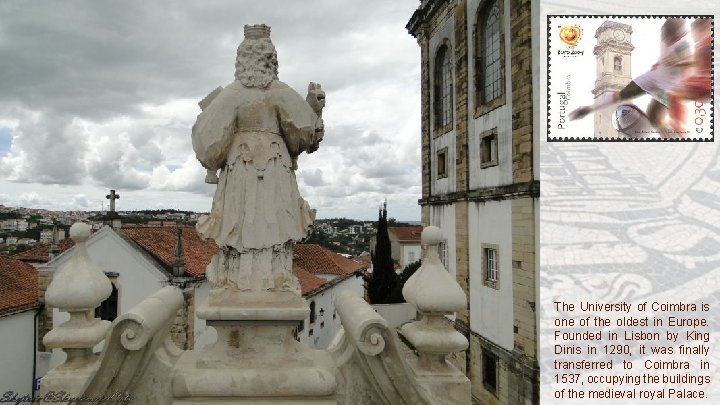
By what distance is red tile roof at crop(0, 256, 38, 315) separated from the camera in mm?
17516

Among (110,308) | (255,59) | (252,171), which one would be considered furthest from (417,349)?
(110,308)

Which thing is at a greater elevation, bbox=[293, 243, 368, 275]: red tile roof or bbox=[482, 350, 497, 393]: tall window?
bbox=[293, 243, 368, 275]: red tile roof

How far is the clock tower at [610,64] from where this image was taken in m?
9.32

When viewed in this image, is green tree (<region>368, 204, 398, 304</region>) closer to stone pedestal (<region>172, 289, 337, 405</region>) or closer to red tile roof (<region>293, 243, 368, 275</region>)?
red tile roof (<region>293, 243, 368, 275</region>)

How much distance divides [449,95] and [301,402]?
18.0 meters

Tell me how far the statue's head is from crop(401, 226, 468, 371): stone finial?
1.61 meters

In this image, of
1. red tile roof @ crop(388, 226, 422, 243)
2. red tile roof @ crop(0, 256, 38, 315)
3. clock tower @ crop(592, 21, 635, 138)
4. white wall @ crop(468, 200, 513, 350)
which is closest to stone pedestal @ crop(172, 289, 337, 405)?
clock tower @ crop(592, 21, 635, 138)

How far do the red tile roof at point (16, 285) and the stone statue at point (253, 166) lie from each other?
60.5ft

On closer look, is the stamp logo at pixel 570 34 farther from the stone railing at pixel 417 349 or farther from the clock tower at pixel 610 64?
the stone railing at pixel 417 349

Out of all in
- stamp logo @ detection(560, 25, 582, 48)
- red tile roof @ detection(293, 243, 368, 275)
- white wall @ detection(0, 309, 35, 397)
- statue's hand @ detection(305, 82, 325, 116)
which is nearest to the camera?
statue's hand @ detection(305, 82, 325, 116)

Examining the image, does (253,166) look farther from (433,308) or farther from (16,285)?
(16,285)

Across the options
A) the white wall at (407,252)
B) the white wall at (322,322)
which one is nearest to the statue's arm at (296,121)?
the white wall at (322,322)

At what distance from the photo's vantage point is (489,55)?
1608cm

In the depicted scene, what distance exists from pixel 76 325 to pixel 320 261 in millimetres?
30769
